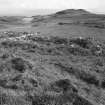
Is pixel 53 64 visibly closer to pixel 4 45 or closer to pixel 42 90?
pixel 42 90

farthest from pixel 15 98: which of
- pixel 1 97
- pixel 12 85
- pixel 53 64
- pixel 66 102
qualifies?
pixel 53 64

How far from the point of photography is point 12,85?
7098 millimetres

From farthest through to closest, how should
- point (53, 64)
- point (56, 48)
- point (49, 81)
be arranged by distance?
point (56, 48) → point (53, 64) → point (49, 81)

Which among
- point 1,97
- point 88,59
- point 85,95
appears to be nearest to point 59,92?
point 85,95

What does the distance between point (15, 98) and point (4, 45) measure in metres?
9.74

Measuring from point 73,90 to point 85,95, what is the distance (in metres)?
0.56

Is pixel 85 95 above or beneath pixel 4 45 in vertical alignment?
beneath

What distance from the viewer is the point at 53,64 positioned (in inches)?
A: 417

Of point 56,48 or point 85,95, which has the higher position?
point 56,48

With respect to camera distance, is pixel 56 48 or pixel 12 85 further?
pixel 56 48

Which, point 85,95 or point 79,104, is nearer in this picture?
point 79,104

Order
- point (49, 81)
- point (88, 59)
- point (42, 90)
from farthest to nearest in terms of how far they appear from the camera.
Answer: point (88, 59) → point (49, 81) → point (42, 90)

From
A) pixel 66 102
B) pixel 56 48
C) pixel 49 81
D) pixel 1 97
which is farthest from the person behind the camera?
pixel 56 48

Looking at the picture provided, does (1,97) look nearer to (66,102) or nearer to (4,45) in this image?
(66,102)
